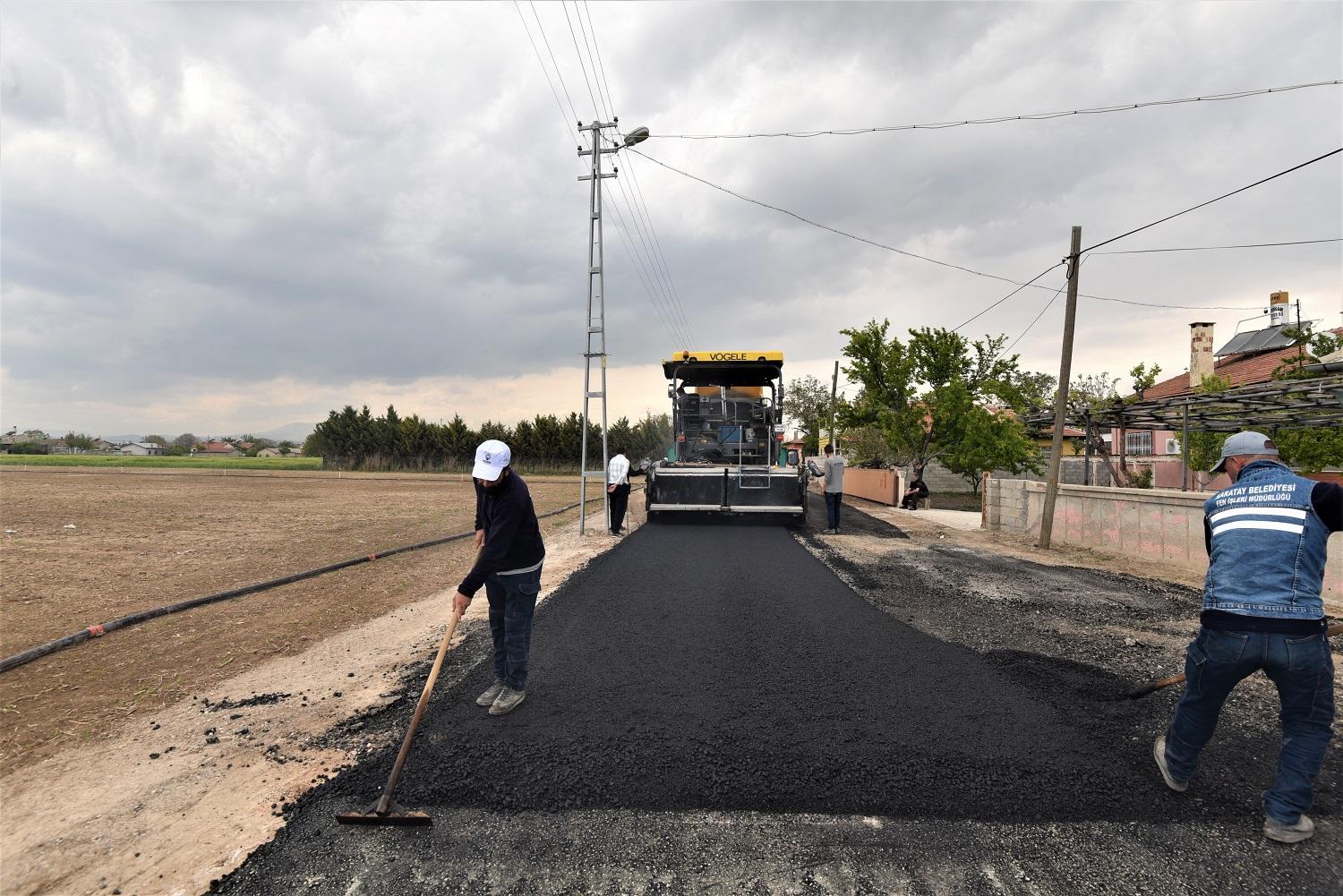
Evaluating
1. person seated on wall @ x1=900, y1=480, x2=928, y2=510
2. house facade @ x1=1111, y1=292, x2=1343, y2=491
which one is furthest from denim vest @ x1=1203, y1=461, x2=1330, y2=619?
house facade @ x1=1111, y1=292, x2=1343, y2=491

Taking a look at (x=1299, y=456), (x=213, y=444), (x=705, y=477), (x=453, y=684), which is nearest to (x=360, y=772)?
(x=453, y=684)

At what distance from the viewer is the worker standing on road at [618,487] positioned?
40.8 feet

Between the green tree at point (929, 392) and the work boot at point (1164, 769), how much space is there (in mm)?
17023

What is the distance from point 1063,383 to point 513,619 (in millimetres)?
11473

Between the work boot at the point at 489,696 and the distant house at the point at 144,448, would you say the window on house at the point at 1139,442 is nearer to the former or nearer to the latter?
the work boot at the point at 489,696

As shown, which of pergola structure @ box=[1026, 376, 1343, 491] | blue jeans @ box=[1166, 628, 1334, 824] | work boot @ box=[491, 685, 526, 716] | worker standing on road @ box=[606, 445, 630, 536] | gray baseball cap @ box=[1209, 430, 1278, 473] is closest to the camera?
blue jeans @ box=[1166, 628, 1334, 824]

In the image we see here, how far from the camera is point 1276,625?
107 inches

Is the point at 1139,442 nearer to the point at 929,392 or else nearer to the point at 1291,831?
the point at 929,392

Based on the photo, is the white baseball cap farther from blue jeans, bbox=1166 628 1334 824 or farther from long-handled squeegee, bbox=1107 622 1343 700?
long-handled squeegee, bbox=1107 622 1343 700

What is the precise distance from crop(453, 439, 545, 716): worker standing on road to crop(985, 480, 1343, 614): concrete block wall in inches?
315

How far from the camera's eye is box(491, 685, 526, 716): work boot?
12.8ft

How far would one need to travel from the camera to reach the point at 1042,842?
106 inches

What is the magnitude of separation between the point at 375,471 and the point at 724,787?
53479 mm

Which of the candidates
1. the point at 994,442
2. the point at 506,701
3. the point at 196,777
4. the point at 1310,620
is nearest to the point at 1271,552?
the point at 1310,620
